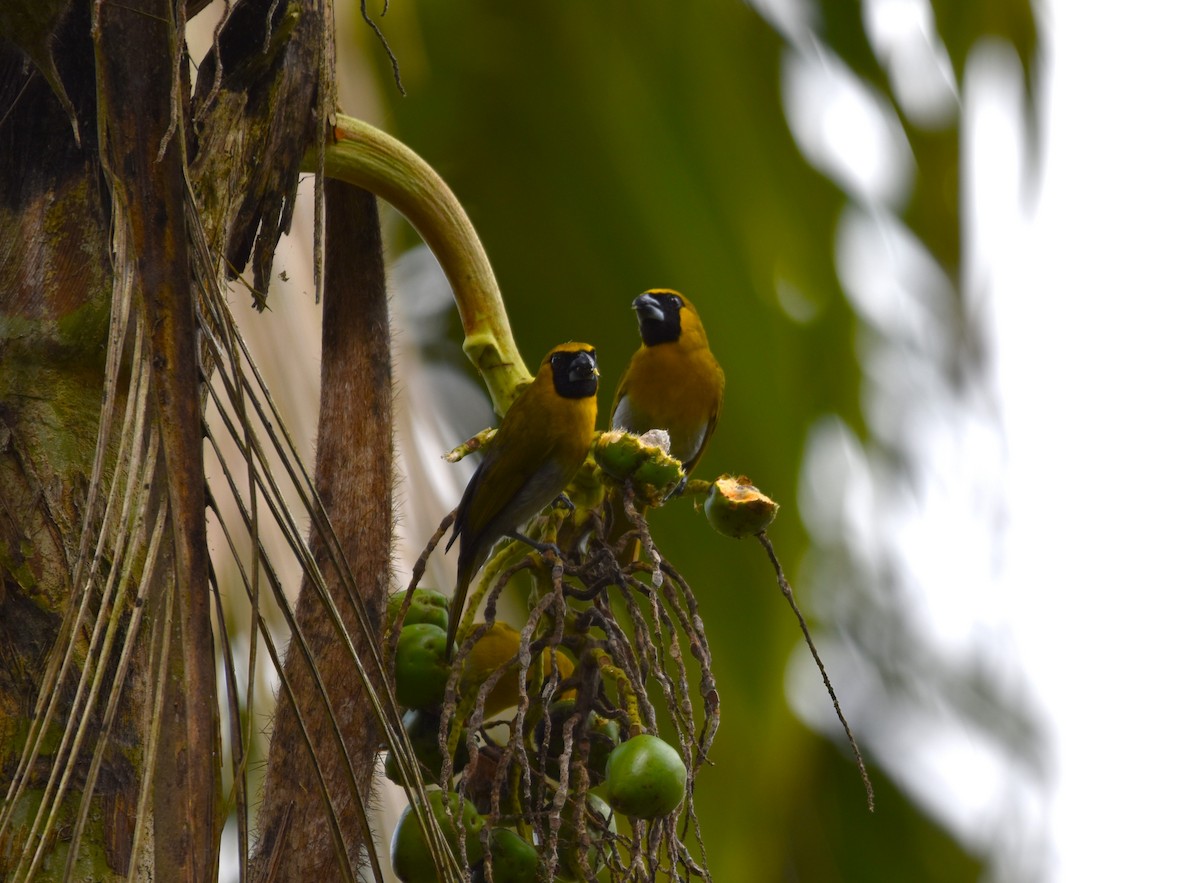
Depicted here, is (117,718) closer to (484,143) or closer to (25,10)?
(25,10)

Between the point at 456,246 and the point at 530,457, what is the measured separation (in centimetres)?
26

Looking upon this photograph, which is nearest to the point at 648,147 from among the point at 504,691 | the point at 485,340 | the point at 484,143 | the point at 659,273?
the point at 659,273

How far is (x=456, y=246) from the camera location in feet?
4.38

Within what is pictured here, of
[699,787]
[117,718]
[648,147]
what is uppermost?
[648,147]

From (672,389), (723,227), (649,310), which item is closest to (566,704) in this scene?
(723,227)

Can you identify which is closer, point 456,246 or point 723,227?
point 456,246

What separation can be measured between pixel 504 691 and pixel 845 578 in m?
0.70

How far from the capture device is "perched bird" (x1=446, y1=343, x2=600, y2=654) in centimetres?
136

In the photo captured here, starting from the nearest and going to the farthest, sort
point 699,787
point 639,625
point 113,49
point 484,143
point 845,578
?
point 113,49, point 639,625, point 699,787, point 845,578, point 484,143

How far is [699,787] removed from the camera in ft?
5.36

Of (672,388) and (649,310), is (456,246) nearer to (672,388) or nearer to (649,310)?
(649,310)

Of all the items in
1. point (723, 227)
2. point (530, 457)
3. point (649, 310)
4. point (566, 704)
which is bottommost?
point (566, 704)

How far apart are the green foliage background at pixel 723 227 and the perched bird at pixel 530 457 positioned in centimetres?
8

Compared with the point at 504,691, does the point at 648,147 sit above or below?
above
